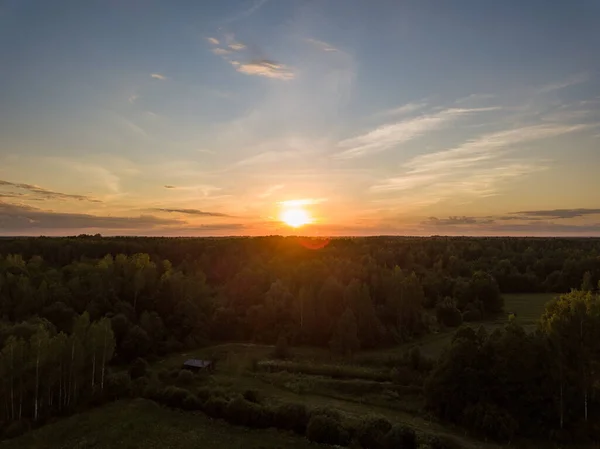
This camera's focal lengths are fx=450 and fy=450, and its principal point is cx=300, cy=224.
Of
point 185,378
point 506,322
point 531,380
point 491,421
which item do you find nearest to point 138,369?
point 185,378

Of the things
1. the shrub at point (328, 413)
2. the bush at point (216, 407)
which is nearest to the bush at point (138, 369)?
the bush at point (216, 407)

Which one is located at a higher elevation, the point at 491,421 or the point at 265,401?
the point at 491,421

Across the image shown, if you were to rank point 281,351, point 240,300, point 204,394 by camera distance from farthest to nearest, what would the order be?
point 240,300, point 281,351, point 204,394

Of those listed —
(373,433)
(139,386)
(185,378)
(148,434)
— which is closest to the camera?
(373,433)

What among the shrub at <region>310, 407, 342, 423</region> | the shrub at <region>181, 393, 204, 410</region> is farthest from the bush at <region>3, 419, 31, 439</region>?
the shrub at <region>310, 407, 342, 423</region>

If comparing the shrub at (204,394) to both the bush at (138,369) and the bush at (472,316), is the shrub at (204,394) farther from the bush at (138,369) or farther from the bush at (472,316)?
the bush at (472,316)

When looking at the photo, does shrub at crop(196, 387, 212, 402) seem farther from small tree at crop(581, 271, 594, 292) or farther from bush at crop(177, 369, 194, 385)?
small tree at crop(581, 271, 594, 292)

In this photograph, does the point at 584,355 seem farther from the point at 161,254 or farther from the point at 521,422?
the point at 161,254

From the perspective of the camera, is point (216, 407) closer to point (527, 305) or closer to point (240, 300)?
point (240, 300)
